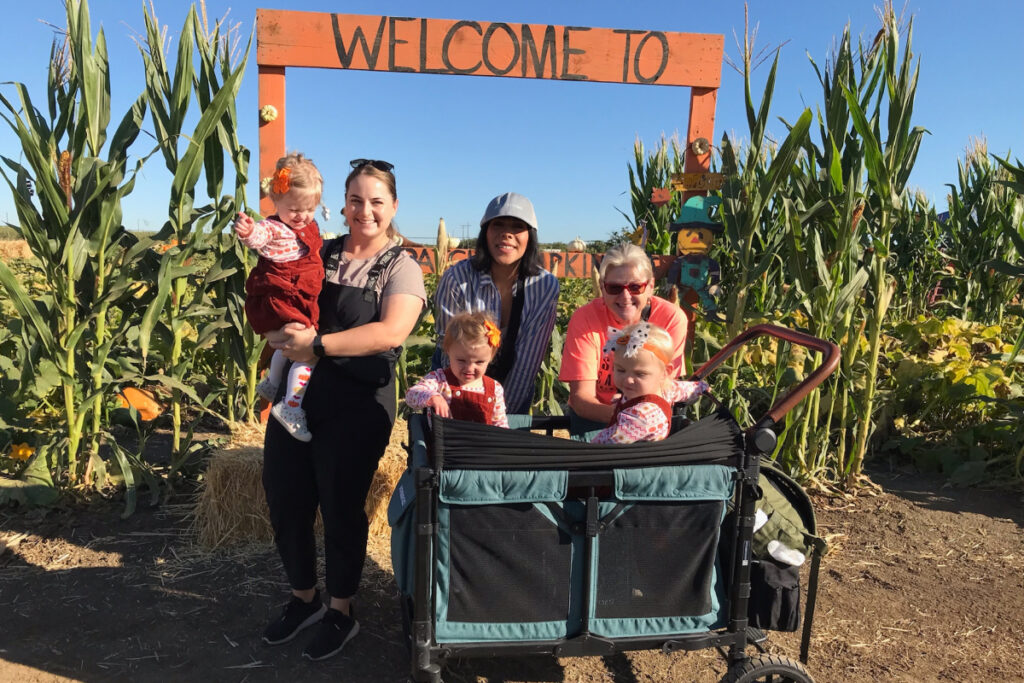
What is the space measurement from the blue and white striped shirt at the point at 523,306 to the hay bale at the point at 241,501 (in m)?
1.01

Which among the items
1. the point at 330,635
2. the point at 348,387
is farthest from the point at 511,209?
the point at 330,635

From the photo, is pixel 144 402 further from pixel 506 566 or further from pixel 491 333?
pixel 506 566

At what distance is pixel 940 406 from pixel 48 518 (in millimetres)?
5547

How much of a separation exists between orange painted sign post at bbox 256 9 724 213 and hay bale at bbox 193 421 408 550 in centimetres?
167

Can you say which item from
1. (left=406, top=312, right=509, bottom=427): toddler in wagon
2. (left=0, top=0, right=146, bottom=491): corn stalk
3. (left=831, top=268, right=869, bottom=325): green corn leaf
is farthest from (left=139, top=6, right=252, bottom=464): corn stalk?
(left=831, top=268, right=869, bottom=325): green corn leaf

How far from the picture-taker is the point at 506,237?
104 inches

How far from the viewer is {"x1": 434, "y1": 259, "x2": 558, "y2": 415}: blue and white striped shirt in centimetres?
275

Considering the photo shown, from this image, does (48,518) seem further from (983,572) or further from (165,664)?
(983,572)

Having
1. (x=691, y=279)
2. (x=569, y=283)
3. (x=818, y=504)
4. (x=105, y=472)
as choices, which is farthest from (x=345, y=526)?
(x=569, y=283)

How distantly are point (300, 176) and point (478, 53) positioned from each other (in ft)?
9.20

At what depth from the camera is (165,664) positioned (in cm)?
258

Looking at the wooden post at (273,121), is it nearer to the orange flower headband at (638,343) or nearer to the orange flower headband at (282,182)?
the orange flower headband at (282,182)

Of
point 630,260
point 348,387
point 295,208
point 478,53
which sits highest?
point 478,53

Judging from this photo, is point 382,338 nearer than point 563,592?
No
